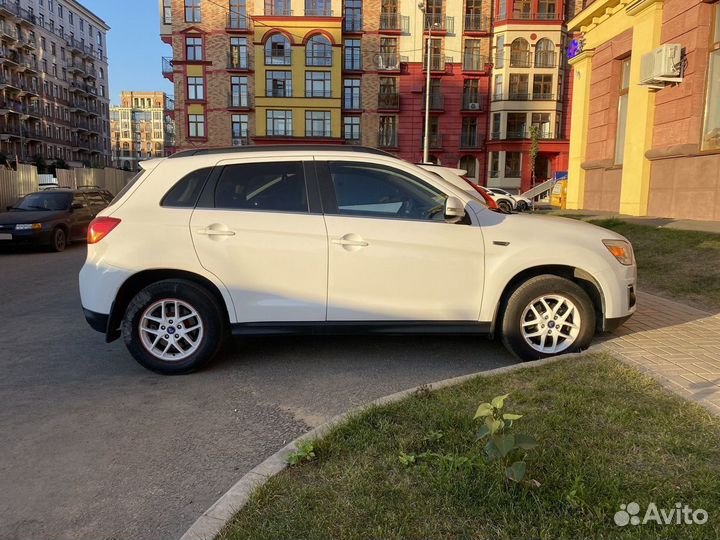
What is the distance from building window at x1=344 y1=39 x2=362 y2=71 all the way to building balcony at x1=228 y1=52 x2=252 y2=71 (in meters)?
8.29

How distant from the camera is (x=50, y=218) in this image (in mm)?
13430

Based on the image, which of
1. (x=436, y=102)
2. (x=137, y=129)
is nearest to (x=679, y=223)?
(x=436, y=102)

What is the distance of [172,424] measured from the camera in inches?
146

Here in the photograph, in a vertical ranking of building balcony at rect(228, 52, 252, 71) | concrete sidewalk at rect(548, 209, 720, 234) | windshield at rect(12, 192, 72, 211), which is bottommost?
concrete sidewalk at rect(548, 209, 720, 234)

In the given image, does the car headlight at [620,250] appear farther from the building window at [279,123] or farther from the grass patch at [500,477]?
the building window at [279,123]

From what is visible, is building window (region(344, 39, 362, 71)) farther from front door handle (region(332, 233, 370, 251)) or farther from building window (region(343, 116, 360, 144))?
front door handle (region(332, 233, 370, 251))

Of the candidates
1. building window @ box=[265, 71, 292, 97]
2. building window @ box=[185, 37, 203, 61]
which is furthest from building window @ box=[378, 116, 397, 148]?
building window @ box=[185, 37, 203, 61]

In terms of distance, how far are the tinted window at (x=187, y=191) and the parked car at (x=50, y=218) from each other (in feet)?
33.1

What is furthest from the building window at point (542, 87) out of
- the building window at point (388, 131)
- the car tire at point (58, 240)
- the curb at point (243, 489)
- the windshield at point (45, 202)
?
the curb at point (243, 489)

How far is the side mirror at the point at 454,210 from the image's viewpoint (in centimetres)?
445

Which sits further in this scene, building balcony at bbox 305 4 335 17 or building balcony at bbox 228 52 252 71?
building balcony at bbox 228 52 252 71

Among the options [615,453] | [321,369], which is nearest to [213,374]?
[321,369]

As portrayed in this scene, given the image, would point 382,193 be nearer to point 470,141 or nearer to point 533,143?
point 533,143

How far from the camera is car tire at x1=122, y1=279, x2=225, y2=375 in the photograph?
178 inches
